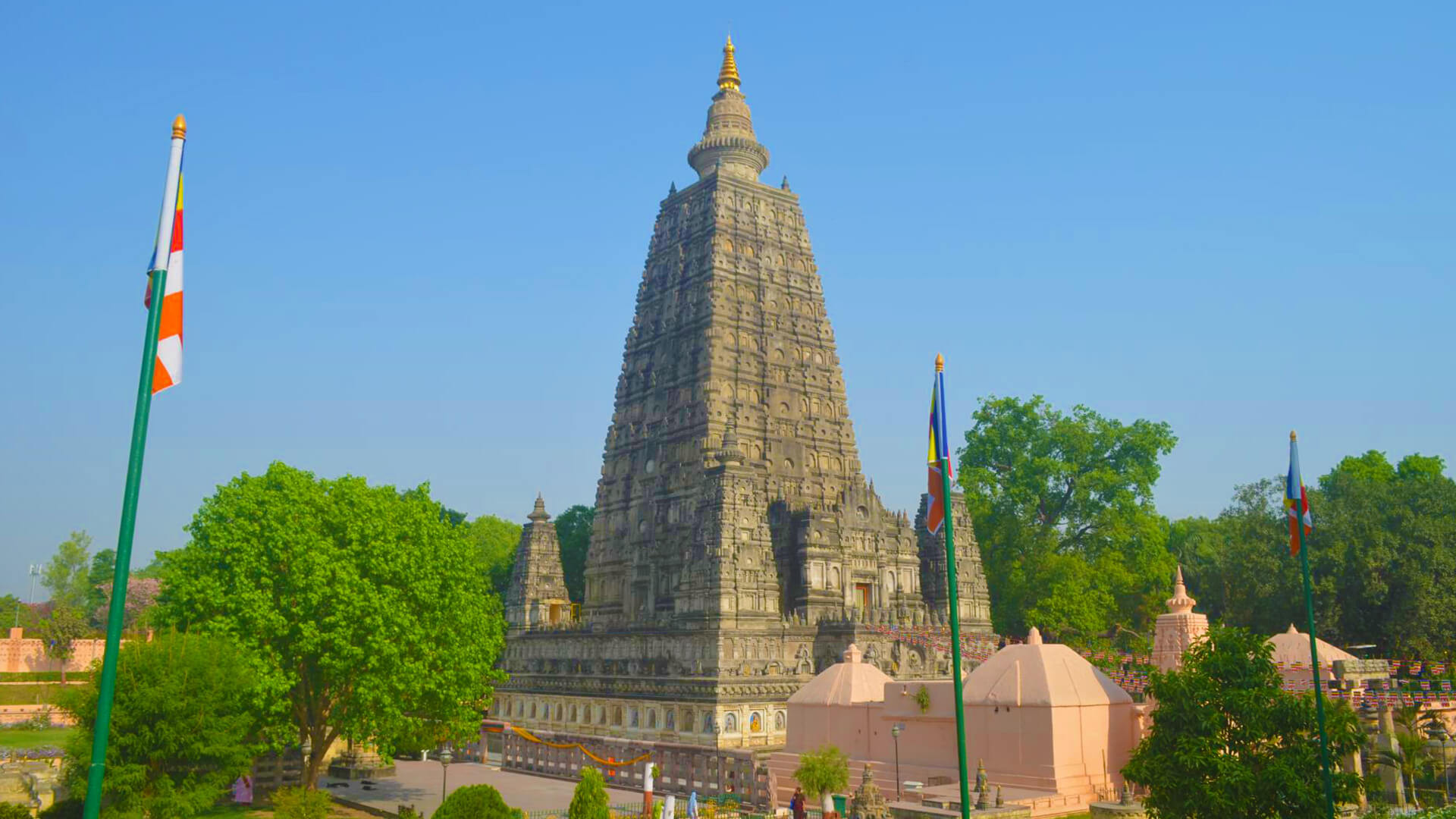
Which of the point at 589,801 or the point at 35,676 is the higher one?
the point at 35,676

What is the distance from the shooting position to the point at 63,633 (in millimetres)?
80125

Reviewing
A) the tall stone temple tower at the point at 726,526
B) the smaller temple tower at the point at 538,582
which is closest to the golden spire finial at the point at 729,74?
the tall stone temple tower at the point at 726,526

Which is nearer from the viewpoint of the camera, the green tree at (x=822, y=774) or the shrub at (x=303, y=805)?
the shrub at (x=303, y=805)

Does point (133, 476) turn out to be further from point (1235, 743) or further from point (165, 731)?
point (1235, 743)

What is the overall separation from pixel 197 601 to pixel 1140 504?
64.9m

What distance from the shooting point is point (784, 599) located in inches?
2333

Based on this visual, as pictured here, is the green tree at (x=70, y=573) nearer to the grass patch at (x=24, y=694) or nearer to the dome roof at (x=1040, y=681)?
the grass patch at (x=24, y=694)

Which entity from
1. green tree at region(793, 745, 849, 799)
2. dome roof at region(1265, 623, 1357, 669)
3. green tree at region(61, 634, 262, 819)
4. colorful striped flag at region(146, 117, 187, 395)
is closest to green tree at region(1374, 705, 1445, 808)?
dome roof at region(1265, 623, 1357, 669)

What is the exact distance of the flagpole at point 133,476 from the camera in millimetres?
10820

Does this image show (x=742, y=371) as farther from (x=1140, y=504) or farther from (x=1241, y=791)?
(x=1241, y=791)

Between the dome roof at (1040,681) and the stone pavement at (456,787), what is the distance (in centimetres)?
1202

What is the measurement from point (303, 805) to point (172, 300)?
20.2 metres

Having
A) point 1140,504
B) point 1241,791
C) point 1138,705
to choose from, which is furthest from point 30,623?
point 1241,791

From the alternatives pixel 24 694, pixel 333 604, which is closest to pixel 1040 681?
pixel 333 604
